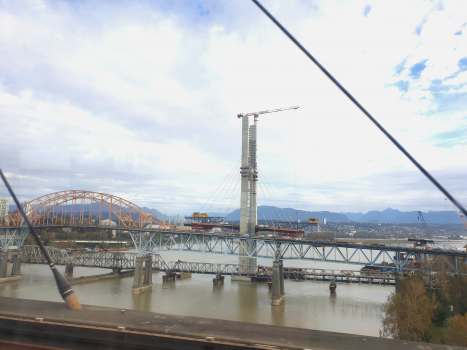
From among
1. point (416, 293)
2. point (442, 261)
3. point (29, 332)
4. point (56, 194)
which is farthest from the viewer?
point (56, 194)

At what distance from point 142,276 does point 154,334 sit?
19.6 m

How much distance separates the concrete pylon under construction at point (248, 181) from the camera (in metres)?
30.2

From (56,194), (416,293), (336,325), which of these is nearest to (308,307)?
(336,325)

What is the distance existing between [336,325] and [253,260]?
1502 cm

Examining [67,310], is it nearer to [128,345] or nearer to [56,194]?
[128,345]

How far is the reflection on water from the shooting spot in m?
13.4

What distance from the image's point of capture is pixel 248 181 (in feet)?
102

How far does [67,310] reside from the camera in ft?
9.08

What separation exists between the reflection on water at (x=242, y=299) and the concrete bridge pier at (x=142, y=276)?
1.66 feet

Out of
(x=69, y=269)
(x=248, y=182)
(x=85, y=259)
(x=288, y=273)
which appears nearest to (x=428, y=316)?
(x=288, y=273)

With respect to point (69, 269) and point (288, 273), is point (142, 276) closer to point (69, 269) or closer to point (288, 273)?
point (69, 269)

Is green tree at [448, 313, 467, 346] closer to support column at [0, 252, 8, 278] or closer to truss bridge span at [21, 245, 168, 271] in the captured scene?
truss bridge span at [21, 245, 168, 271]

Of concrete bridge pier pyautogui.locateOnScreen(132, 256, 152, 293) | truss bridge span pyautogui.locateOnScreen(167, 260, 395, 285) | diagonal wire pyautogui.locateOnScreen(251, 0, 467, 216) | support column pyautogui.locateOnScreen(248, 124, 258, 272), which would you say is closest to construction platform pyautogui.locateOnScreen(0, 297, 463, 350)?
diagonal wire pyautogui.locateOnScreen(251, 0, 467, 216)

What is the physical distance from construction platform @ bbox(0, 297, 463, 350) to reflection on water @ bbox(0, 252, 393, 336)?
35.9 ft
